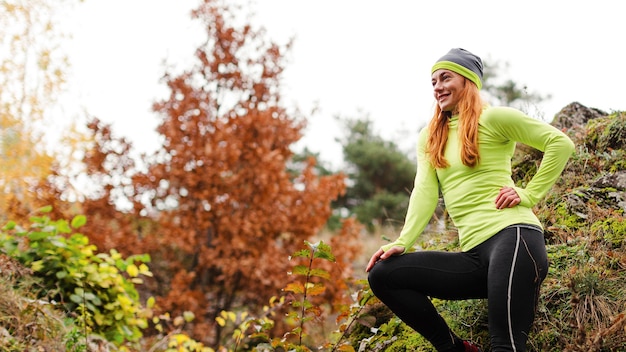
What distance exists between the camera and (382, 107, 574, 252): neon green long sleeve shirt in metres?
2.31

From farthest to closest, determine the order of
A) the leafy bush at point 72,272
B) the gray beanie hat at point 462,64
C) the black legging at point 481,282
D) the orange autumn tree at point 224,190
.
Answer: the orange autumn tree at point 224,190
the leafy bush at point 72,272
the gray beanie hat at point 462,64
the black legging at point 481,282

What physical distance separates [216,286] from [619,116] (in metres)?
4.83

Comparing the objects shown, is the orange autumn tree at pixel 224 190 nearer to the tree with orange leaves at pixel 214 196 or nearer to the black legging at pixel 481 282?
the tree with orange leaves at pixel 214 196

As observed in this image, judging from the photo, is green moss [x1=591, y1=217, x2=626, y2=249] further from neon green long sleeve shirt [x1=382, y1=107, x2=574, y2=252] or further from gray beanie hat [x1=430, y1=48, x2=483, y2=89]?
gray beanie hat [x1=430, y1=48, x2=483, y2=89]

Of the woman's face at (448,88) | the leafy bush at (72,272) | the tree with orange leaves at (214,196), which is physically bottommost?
the leafy bush at (72,272)

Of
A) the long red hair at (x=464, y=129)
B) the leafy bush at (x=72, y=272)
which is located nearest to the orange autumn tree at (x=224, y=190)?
the leafy bush at (x=72, y=272)

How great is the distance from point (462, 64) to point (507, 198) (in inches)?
27.6

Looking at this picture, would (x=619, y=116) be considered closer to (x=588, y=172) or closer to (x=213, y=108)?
(x=588, y=172)

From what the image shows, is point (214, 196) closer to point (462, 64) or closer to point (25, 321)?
point (25, 321)

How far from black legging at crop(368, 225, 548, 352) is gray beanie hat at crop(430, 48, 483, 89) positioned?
0.77m

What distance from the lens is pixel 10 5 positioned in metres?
12.0

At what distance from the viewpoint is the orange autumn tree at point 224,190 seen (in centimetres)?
620

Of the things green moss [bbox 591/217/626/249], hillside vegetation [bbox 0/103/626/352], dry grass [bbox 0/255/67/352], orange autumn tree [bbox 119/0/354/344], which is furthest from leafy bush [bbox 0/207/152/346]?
green moss [bbox 591/217/626/249]

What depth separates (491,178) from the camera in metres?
2.39
